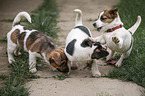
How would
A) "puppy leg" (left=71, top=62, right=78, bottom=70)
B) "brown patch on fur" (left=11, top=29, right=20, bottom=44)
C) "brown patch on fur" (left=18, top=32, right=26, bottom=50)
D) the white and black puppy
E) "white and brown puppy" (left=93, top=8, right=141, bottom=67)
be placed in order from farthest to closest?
"brown patch on fur" (left=11, top=29, right=20, bottom=44) → "brown patch on fur" (left=18, top=32, right=26, bottom=50) → "puppy leg" (left=71, top=62, right=78, bottom=70) → "white and brown puppy" (left=93, top=8, right=141, bottom=67) → the white and black puppy

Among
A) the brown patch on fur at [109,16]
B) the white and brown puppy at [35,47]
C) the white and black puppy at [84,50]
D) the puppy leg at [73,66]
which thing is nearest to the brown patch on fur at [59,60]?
the white and brown puppy at [35,47]

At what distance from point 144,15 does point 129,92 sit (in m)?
3.69

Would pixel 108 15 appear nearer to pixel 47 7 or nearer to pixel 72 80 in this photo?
pixel 72 80

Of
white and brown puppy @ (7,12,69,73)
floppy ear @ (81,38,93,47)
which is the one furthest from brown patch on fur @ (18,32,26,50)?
floppy ear @ (81,38,93,47)

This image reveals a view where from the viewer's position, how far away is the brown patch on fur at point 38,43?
10.8ft

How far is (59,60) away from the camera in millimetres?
3004

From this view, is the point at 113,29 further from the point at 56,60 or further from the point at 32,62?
the point at 32,62

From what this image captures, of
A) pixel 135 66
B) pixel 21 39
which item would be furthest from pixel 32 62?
pixel 135 66

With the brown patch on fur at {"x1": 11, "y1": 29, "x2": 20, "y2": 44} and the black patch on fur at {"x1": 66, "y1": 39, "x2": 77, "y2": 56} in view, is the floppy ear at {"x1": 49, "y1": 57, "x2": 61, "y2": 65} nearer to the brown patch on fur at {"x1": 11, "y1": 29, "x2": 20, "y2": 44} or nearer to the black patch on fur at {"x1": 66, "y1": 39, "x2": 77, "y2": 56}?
the black patch on fur at {"x1": 66, "y1": 39, "x2": 77, "y2": 56}

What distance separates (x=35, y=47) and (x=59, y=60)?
65 centimetres

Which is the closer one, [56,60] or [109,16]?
[56,60]

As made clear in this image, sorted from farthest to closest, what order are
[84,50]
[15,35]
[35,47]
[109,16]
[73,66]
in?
1. [15,35]
2. [73,66]
3. [35,47]
4. [109,16]
5. [84,50]

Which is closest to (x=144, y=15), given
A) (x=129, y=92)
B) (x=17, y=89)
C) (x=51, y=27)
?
(x=51, y=27)

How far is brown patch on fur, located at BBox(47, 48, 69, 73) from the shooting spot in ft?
9.86
